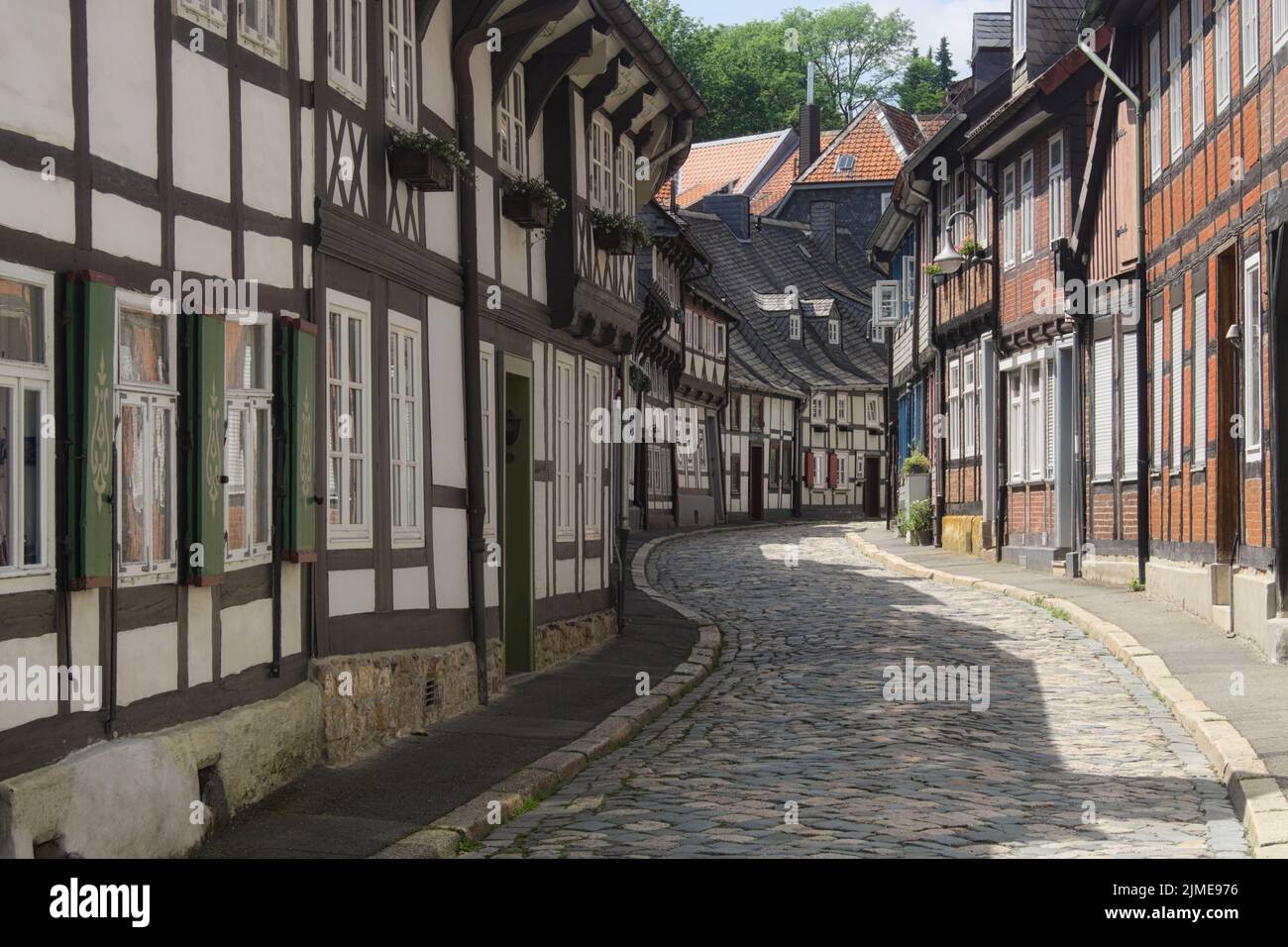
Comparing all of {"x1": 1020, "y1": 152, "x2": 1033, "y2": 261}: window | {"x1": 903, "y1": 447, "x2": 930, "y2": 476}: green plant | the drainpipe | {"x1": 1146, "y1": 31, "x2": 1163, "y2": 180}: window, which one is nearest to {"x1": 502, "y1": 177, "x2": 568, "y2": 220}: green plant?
the drainpipe

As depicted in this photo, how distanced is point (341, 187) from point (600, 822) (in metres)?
4.29

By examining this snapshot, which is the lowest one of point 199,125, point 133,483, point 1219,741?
point 1219,741

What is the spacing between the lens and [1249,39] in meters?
15.5

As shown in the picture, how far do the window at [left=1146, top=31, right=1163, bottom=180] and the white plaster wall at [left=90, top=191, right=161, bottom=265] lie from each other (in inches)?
547

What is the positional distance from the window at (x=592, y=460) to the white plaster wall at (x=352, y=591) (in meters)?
6.49

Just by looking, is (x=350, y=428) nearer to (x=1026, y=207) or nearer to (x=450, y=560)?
(x=450, y=560)

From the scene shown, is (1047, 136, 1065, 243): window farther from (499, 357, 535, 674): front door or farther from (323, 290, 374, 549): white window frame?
(323, 290, 374, 549): white window frame

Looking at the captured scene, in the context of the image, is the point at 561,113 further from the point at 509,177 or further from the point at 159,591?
the point at 159,591

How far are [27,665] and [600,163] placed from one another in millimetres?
11842

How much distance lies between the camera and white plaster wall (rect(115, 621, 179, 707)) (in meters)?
7.70

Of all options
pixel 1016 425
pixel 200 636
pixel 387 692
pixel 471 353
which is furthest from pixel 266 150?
pixel 1016 425

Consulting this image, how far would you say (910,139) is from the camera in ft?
215

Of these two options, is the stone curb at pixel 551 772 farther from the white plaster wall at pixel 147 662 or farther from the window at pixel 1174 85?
the window at pixel 1174 85
